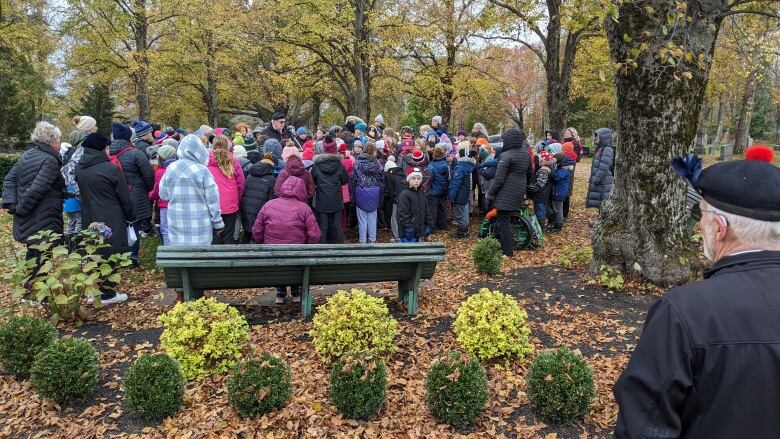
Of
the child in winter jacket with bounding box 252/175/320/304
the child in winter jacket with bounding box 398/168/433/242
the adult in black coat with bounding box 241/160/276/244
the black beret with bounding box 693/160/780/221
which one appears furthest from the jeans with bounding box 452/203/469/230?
the black beret with bounding box 693/160/780/221

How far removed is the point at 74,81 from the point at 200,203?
73.8ft

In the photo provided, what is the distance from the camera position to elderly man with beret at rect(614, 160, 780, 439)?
154 cm

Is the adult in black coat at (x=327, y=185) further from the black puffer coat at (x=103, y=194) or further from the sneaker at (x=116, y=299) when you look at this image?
the sneaker at (x=116, y=299)

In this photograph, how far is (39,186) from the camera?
5.56 meters

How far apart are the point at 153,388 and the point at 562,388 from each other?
2902 millimetres

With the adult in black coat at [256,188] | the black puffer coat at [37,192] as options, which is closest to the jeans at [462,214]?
the adult in black coat at [256,188]

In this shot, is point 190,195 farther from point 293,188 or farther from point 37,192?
point 37,192

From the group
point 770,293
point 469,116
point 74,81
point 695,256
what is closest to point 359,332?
point 770,293

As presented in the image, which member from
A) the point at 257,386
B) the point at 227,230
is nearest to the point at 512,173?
the point at 227,230

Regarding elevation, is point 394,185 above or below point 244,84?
below

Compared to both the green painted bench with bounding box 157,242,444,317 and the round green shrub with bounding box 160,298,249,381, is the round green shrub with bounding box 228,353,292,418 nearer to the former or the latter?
the round green shrub with bounding box 160,298,249,381

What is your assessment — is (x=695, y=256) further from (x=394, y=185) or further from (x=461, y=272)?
(x=394, y=185)

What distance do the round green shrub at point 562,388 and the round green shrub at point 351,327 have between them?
4.41ft

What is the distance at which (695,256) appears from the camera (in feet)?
20.5
